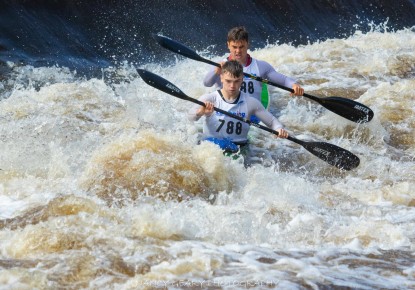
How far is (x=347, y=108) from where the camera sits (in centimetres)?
837

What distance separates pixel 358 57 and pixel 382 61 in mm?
467

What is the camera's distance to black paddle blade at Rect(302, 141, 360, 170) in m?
7.45

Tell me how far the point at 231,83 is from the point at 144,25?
6.97 m

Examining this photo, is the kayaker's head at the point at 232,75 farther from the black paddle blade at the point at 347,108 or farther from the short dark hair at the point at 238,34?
the black paddle blade at the point at 347,108

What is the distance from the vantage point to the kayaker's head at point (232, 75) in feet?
23.0

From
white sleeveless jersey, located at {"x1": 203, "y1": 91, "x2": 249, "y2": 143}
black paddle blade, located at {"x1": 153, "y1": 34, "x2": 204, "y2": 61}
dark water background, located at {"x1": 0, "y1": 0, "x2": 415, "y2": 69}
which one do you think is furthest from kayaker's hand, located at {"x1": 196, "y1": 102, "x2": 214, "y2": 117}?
dark water background, located at {"x1": 0, "y1": 0, "x2": 415, "y2": 69}

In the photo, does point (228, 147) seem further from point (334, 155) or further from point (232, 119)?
point (334, 155)

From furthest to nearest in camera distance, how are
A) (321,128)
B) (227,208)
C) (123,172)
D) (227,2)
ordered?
(227,2)
(321,128)
(123,172)
(227,208)

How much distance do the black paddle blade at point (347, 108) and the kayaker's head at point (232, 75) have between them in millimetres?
1369

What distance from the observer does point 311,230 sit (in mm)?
5473

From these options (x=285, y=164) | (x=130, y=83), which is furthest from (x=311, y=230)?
(x=130, y=83)

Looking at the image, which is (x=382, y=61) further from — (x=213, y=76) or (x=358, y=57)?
(x=213, y=76)

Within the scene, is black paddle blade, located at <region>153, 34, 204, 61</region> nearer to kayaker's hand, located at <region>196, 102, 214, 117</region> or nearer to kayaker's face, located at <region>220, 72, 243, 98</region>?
kayaker's face, located at <region>220, 72, 243, 98</region>

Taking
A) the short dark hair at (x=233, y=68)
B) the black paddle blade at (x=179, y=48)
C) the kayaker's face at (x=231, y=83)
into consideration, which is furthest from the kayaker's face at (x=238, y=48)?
the short dark hair at (x=233, y=68)
